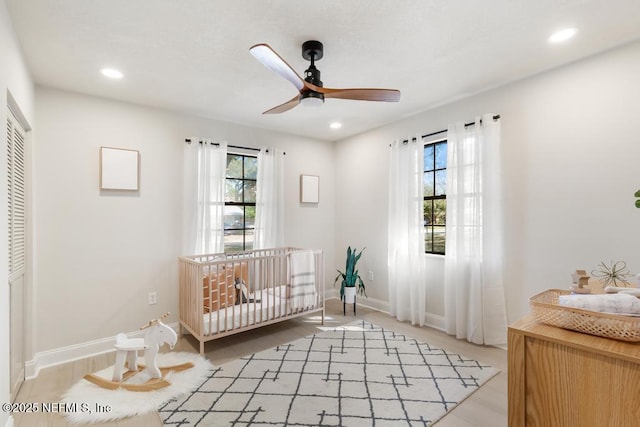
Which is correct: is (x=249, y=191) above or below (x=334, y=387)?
above

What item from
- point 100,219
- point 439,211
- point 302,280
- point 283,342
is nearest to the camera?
point 100,219

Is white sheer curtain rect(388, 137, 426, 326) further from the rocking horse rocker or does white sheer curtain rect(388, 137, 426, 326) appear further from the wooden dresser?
the rocking horse rocker

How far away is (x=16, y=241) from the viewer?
2320 millimetres

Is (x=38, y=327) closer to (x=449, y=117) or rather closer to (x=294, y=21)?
(x=294, y=21)

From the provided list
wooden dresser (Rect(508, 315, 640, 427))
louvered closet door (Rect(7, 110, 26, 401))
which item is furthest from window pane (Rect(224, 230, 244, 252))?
wooden dresser (Rect(508, 315, 640, 427))

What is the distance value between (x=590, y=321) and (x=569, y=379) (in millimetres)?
214

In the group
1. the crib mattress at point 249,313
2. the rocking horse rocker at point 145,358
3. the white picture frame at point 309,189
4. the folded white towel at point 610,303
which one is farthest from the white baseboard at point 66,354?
the folded white towel at point 610,303

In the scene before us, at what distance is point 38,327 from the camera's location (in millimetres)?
2699

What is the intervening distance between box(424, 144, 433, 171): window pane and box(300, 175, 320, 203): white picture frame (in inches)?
61.7

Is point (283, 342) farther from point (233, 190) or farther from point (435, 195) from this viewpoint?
point (435, 195)

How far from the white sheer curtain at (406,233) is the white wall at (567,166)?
653mm

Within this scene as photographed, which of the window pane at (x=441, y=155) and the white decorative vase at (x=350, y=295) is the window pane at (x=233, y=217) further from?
the window pane at (x=441, y=155)

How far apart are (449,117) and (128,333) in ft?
12.8

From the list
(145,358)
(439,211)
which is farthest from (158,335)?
(439,211)
